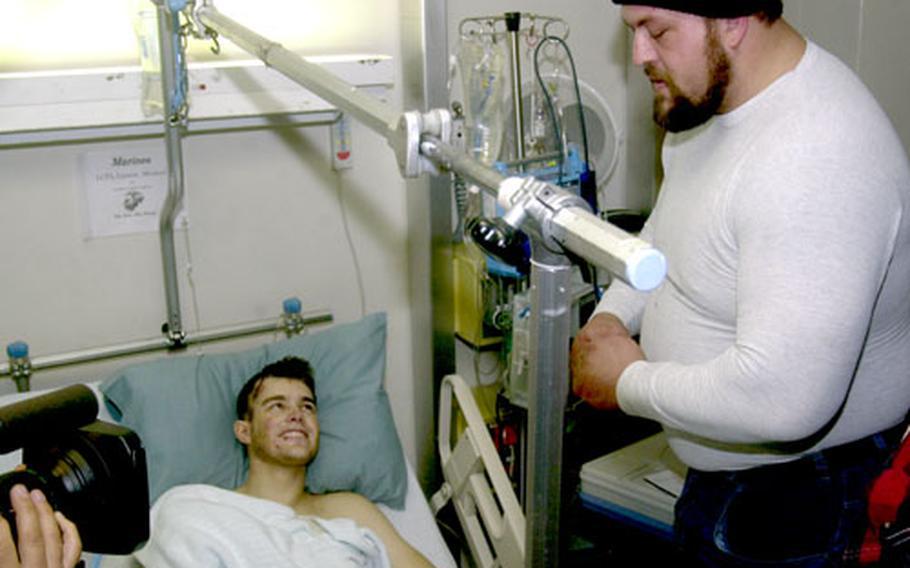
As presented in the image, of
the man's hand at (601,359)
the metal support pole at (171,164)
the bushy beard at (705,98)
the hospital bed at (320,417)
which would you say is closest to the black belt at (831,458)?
the man's hand at (601,359)

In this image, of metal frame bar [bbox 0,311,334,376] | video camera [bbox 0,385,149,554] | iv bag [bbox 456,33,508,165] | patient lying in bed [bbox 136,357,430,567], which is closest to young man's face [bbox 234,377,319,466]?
patient lying in bed [bbox 136,357,430,567]

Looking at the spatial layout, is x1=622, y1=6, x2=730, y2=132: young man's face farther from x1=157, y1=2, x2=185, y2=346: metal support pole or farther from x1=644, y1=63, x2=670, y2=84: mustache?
x1=157, y1=2, x2=185, y2=346: metal support pole

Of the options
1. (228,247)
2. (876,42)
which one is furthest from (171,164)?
(876,42)

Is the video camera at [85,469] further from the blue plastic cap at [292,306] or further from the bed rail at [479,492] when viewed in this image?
the blue plastic cap at [292,306]

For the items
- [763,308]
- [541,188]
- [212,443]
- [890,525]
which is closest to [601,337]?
[763,308]

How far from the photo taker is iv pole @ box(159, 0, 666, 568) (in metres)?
0.78

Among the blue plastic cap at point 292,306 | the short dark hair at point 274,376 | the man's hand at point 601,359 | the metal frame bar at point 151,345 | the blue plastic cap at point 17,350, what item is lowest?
the short dark hair at point 274,376

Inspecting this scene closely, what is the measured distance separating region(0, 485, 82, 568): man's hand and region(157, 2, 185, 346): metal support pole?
117 centimetres

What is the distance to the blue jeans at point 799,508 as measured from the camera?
4.78 feet

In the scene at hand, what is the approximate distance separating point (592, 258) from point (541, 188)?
0.39 ft

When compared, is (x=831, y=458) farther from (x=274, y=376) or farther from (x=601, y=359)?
(x=274, y=376)

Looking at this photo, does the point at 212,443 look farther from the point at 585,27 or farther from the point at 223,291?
the point at 585,27

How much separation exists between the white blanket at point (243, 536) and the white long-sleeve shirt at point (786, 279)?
2.52 ft

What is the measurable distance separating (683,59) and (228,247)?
1.43 m
